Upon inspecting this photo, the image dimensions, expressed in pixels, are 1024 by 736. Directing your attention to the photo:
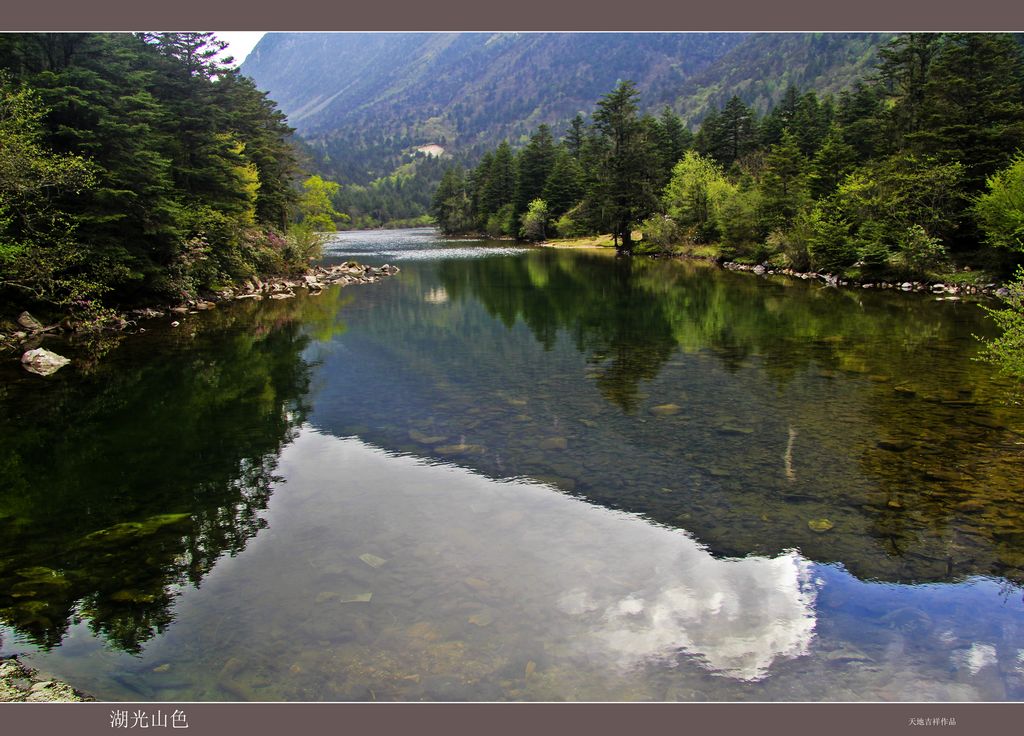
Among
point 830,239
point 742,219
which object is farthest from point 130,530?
point 742,219

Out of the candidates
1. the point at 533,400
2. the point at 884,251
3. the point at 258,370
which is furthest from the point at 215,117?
the point at 884,251

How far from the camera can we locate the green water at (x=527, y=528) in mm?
7816

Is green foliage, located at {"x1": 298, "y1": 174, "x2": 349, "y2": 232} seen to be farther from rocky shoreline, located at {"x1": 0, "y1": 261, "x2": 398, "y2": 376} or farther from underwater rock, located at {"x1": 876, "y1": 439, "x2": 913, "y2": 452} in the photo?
underwater rock, located at {"x1": 876, "y1": 439, "x2": 913, "y2": 452}

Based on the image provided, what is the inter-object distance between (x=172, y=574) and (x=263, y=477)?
411cm

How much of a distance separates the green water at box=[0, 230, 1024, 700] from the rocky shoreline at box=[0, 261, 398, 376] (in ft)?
6.19

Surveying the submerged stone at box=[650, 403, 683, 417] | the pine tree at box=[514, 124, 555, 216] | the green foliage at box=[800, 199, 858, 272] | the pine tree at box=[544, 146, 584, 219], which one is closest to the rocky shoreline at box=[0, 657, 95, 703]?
the submerged stone at box=[650, 403, 683, 417]

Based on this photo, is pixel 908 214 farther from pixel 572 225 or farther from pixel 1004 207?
pixel 572 225

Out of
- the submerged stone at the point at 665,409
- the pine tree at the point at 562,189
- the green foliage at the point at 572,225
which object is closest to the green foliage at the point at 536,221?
the pine tree at the point at 562,189

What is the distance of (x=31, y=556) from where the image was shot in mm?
10500

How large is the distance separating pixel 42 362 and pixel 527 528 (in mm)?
22518

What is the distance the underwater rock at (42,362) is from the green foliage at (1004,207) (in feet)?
142

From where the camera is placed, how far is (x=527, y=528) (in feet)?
37.1

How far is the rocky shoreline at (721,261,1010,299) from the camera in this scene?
118 feet

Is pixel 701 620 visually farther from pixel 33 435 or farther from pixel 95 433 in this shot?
pixel 33 435
